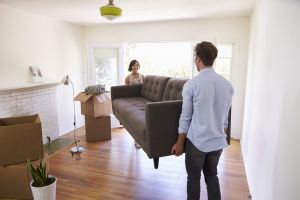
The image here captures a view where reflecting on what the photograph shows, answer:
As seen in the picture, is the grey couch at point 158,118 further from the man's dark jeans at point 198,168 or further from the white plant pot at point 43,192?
the white plant pot at point 43,192

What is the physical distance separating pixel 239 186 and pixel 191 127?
1.35 metres

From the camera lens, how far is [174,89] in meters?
2.77

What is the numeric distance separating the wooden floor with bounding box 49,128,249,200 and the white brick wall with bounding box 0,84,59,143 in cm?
74

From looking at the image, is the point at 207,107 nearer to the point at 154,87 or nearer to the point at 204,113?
the point at 204,113

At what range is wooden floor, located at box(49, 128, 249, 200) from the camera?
7.58 feet

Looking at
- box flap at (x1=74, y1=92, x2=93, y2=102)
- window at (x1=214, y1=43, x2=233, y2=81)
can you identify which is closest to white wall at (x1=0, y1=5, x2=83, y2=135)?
box flap at (x1=74, y1=92, x2=93, y2=102)

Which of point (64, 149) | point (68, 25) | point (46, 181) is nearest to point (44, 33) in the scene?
point (68, 25)

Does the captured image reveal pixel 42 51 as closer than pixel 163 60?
Yes

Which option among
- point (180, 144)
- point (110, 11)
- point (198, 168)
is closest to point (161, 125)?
point (180, 144)

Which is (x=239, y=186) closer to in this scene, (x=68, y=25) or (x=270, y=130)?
(x=270, y=130)

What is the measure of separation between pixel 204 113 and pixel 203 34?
9.45ft

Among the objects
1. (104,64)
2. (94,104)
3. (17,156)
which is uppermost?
(104,64)

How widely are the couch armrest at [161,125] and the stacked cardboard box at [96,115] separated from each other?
1.91 metres

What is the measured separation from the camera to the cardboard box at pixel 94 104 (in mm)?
3664
